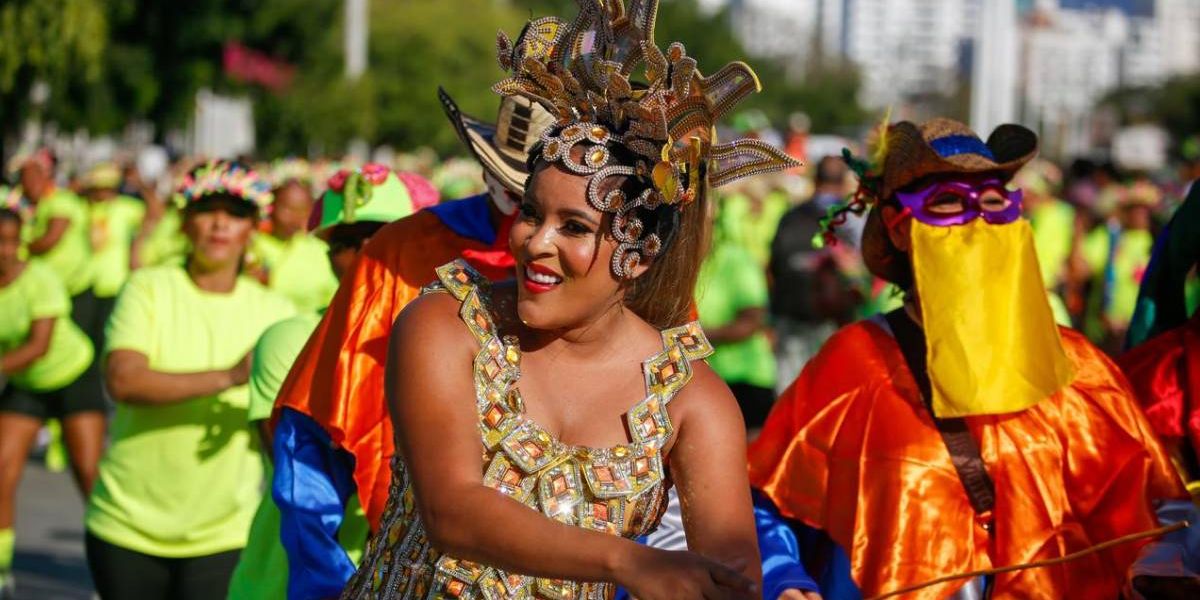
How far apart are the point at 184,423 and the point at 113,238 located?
26.5 ft

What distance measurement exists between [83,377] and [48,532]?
2.01 metres

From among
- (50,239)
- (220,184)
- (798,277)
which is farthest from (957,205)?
(50,239)

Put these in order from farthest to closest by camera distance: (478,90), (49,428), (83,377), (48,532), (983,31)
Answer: (478,90), (983,31), (49,428), (48,532), (83,377)

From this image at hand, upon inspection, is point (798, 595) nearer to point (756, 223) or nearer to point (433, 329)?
point (433, 329)

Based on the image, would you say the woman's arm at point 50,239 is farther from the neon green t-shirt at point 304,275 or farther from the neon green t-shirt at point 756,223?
the neon green t-shirt at point 756,223

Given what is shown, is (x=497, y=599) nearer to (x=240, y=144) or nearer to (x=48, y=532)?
(x=48, y=532)

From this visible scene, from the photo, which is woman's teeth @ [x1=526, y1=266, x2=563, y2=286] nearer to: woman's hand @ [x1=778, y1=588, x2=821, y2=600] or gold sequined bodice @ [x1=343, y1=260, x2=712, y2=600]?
gold sequined bodice @ [x1=343, y1=260, x2=712, y2=600]

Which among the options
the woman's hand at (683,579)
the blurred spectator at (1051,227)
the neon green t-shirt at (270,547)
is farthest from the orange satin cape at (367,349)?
the blurred spectator at (1051,227)

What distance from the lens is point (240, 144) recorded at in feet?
131

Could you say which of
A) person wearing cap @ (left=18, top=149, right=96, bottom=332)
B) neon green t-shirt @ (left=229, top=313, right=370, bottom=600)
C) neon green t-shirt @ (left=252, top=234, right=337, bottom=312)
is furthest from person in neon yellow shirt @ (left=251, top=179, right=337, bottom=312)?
neon green t-shirt @ (left=229, top=313, right=370, bottom=600)

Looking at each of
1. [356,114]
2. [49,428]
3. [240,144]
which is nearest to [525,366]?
[49,428]

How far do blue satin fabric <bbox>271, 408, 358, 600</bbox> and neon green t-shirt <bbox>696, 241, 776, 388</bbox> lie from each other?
5.46 meters

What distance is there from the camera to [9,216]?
30.5ft

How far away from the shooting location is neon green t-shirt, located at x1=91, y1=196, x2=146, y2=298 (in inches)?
500
